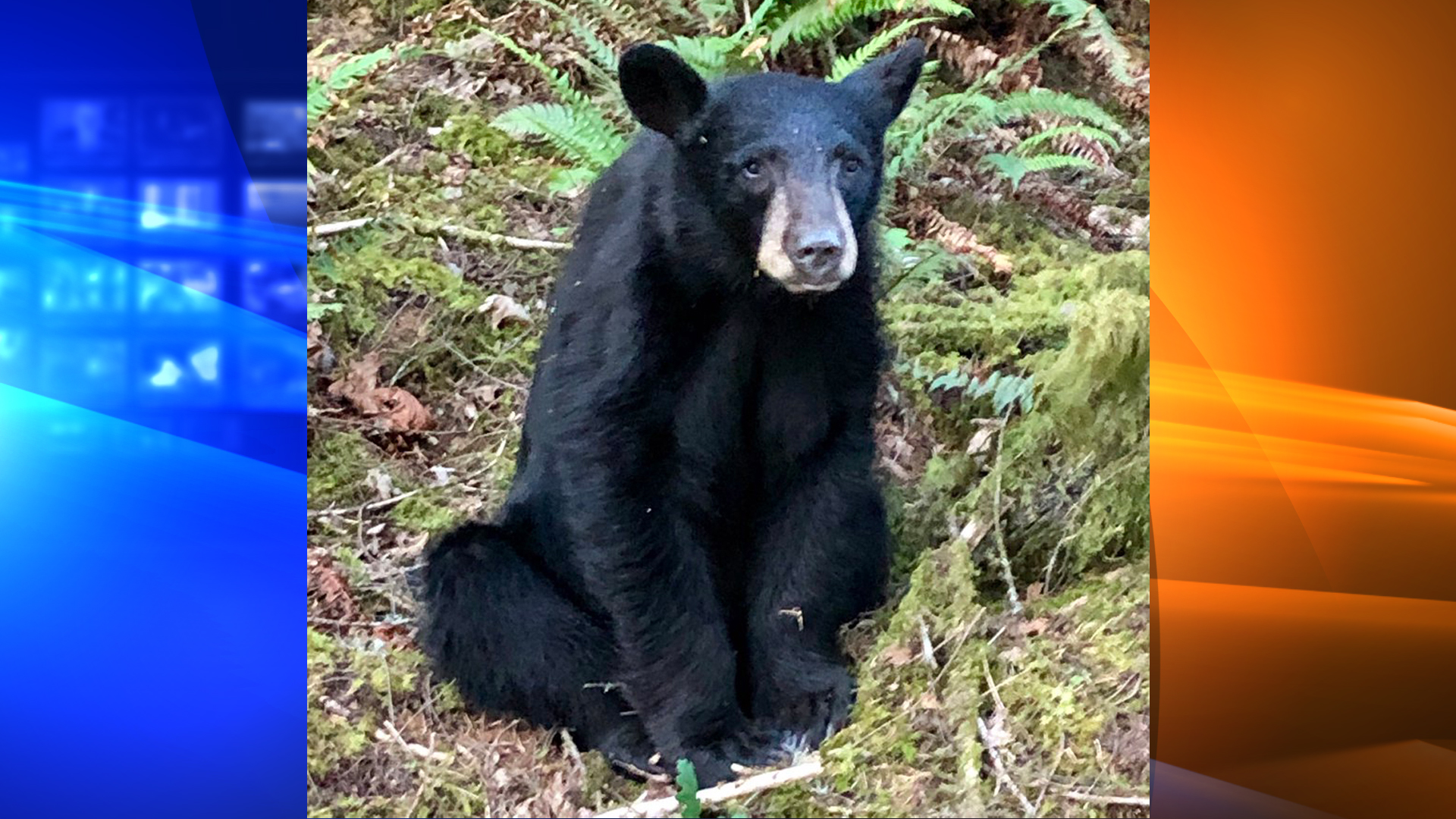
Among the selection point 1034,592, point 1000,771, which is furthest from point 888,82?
point 1000,771

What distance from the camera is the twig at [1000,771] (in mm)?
4059

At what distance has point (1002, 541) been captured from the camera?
4176 mm

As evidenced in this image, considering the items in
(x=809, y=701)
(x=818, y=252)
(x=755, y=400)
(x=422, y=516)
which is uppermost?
(x=818, y=252)

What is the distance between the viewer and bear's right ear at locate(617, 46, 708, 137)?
141 inches

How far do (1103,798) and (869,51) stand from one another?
2647 millimetres

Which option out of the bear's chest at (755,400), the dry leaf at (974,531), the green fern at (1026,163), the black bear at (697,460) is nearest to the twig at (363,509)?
the black bear at (697,460)

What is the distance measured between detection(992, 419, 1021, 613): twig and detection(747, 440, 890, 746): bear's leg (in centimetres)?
47

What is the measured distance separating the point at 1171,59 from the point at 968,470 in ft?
5.26

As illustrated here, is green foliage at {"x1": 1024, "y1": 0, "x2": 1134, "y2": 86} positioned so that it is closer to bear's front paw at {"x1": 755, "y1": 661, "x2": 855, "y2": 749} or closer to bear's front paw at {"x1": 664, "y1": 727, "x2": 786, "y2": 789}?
bear's front paw at {"x1": 755, "y1": 661, "x2": 855, "y2": 749}

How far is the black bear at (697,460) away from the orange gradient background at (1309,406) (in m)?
1.11

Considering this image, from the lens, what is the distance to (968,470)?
4.18m

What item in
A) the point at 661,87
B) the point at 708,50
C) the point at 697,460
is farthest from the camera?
the point at 708,50

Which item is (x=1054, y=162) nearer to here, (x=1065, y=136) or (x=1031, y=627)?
(x=1065, y=136)

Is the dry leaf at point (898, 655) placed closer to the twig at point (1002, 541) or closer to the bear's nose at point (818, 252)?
the twig at point (1002, 541)
